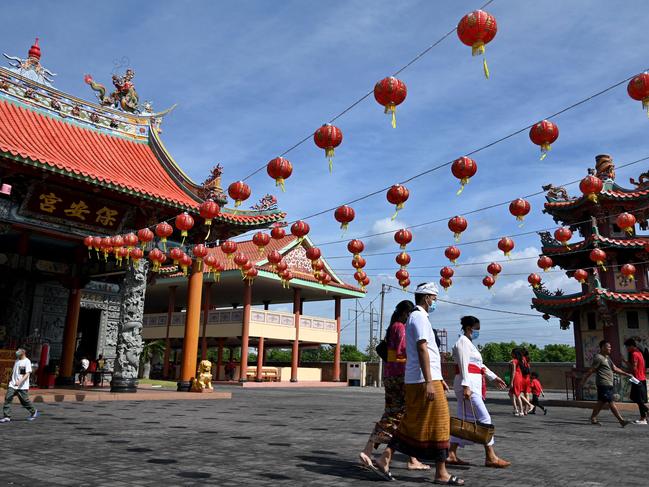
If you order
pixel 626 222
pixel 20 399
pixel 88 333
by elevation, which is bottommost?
pixel 20 399

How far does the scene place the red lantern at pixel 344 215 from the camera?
12.1m

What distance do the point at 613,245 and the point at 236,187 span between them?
579 inches

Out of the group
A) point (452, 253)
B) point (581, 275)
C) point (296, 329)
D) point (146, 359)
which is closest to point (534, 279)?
point (581, 275)

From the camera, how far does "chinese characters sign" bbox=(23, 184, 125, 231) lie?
1222 cm

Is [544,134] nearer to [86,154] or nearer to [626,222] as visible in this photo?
[626,222]

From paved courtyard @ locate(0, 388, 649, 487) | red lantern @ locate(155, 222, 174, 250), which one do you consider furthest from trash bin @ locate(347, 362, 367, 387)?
paved courtyard @ locate(0, 388, 649, 487)

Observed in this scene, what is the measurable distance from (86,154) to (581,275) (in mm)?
16479

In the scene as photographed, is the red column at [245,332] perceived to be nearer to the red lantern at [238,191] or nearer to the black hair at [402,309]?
the red lantern at [238,191]

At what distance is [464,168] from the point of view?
9.46 metres

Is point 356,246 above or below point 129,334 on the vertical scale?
above

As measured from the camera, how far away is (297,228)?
13.4 meters

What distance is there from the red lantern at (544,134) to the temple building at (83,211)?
8851mm

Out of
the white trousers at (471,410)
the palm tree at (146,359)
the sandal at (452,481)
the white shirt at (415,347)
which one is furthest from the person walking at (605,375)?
the palm tree at (146,359)

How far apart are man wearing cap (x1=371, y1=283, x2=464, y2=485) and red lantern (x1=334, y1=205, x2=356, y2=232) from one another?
→ 24.5 ft
